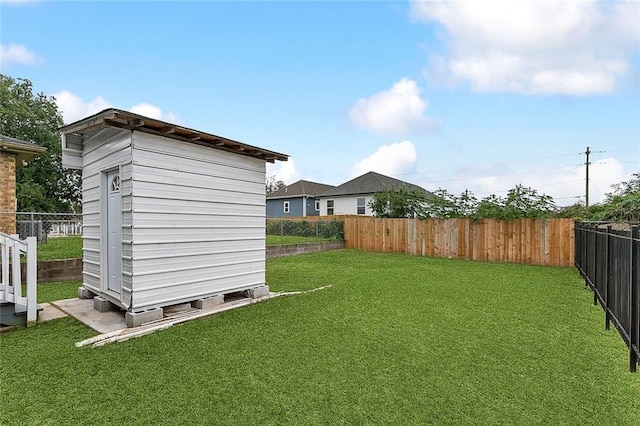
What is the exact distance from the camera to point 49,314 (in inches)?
186

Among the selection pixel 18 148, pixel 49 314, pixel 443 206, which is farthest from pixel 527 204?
pixel 18 148

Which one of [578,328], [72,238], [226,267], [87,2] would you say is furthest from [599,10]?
[72,238]

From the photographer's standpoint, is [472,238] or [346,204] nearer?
[472,238]

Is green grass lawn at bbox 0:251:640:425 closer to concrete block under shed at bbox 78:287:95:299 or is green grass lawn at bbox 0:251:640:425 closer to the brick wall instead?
concrete block under shed at bbox 78:287:95:299

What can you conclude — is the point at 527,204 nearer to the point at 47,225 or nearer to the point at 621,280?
the point at 621,280

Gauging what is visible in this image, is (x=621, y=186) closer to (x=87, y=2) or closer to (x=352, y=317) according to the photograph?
(x=352, y=317)

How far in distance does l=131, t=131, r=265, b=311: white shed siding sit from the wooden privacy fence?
8.72 m

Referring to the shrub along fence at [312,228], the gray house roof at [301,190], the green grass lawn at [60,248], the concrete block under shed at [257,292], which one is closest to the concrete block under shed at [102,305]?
the concrete block under shed at [257,292]

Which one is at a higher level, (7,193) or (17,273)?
(7,193)

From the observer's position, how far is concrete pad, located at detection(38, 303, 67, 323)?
454 centimetres

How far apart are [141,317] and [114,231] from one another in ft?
4.56

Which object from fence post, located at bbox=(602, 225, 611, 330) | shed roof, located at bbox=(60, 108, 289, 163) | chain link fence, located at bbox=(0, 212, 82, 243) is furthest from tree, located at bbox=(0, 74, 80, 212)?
fence post, located at bbox=(602, 225, 611, 330)

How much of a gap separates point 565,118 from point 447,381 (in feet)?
35.0

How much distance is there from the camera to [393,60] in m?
10.3
